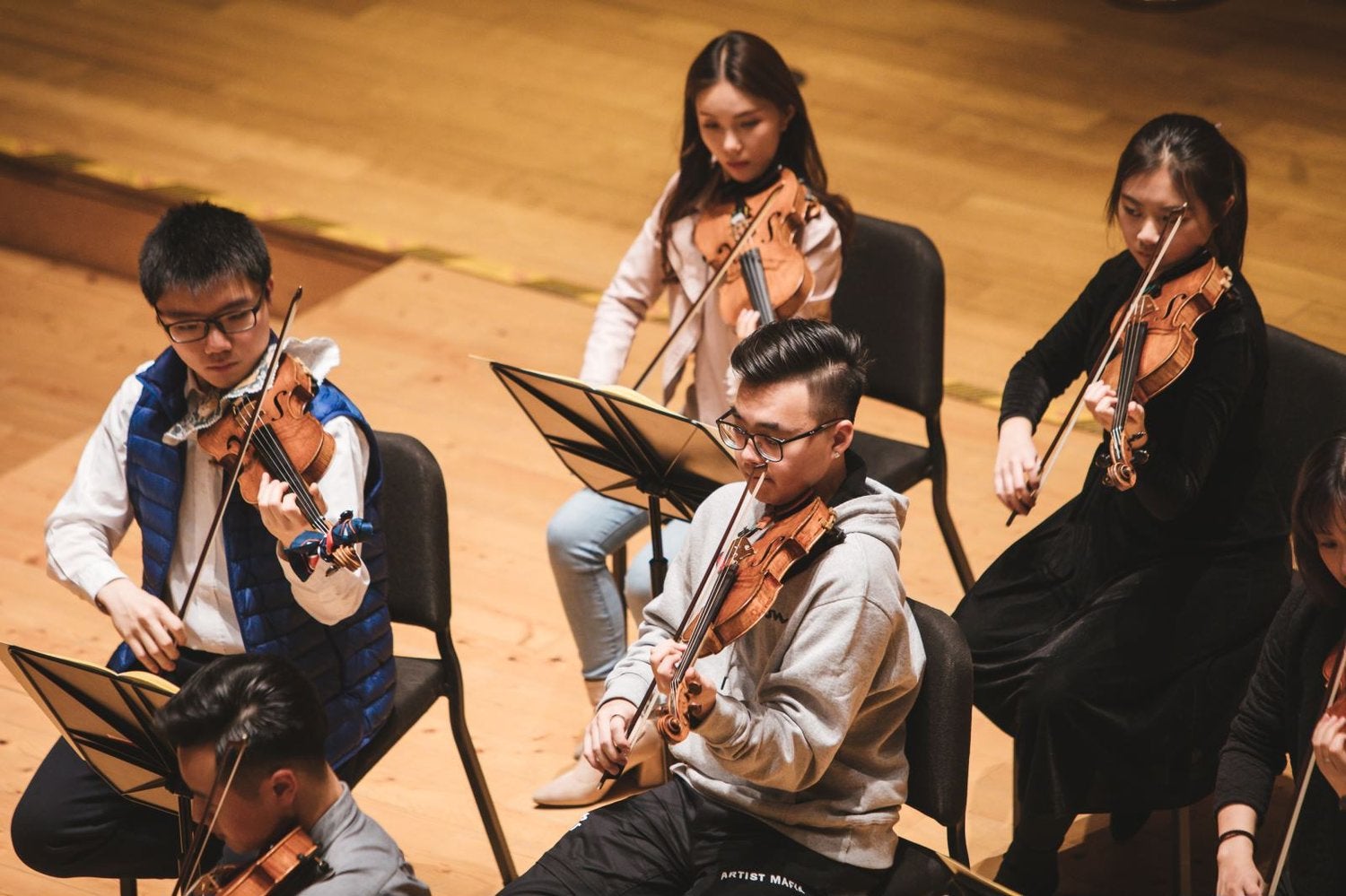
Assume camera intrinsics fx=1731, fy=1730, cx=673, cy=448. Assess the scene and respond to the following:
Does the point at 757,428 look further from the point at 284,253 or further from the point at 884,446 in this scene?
the point at 284,253

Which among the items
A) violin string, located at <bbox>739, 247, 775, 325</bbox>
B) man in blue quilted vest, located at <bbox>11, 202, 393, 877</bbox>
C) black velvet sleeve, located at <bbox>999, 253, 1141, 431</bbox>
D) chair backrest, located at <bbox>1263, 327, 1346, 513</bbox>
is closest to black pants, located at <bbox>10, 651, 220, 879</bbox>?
man in blue quilted vest, located at <bbox>11, 202, 393, 877</bbox>

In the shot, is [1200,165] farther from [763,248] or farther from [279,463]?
[279,463]

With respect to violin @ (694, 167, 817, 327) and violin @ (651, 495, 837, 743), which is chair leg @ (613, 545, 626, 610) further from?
violin @ (651, 495, 837, 743)

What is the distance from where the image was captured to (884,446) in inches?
129

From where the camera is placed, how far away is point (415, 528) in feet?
8.64

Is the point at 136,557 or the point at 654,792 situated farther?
the point at 136,557

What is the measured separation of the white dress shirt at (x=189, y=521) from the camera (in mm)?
2379

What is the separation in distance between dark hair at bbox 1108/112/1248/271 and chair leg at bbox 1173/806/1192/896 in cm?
82

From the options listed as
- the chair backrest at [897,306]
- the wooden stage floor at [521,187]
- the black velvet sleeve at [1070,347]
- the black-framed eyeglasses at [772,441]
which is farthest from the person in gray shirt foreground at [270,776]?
the chair backrest at [897,306]

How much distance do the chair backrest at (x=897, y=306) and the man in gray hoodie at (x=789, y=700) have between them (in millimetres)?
964

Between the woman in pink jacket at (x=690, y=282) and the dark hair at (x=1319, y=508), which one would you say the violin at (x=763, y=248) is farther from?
the dark hair at (x=1319, y=508)

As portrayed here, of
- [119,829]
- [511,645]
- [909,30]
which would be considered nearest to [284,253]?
[511,645]

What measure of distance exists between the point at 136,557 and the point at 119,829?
137cm

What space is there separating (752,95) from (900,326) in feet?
1.81
